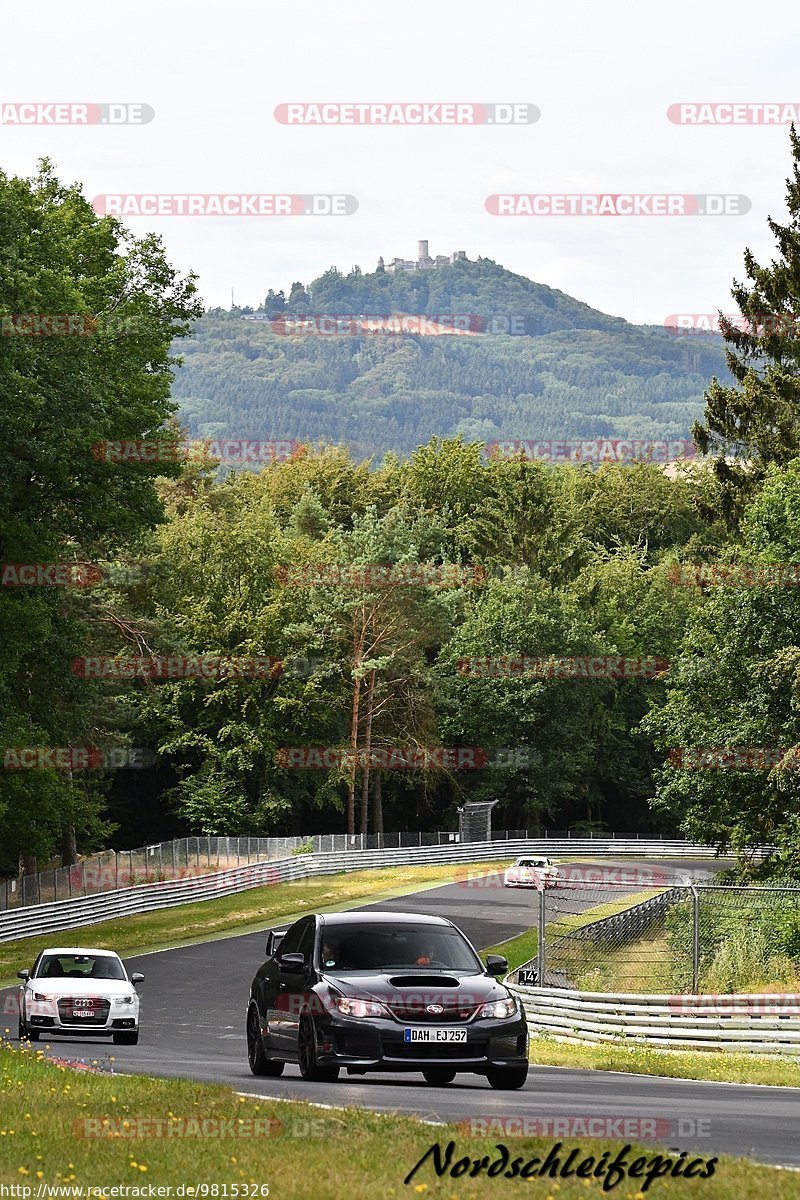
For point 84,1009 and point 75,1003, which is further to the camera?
point 84,1009

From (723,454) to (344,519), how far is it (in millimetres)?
60672

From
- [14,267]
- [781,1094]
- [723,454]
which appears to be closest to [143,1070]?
[781,1094]

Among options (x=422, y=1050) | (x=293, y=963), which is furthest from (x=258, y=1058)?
(x=422, y=1050)

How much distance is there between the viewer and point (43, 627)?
4209 cm

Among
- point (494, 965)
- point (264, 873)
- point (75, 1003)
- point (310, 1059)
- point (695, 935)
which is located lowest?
point (264, 873)

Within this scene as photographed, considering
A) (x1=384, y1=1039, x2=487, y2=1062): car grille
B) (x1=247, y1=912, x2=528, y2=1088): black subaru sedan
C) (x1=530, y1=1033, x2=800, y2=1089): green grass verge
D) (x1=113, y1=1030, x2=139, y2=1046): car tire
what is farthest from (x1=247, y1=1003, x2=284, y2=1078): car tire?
(x1=113, y1=1030, x2=139, y2=1046): car tire

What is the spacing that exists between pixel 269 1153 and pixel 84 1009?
14.3 metres

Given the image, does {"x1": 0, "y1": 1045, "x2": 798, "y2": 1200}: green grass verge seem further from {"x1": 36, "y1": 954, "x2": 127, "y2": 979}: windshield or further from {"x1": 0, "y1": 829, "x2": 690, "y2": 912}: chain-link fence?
{"x1": 0, "y1": 829, "x2": 690, "y2": 912}: chain-link fence

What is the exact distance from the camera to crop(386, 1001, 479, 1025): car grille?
565 inches

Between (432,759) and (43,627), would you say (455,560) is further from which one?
(43,627)

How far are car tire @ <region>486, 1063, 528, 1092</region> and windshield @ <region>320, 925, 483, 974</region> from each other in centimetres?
90

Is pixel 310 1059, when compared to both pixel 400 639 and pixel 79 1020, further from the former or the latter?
pixel 400 639

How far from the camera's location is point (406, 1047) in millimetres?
14250

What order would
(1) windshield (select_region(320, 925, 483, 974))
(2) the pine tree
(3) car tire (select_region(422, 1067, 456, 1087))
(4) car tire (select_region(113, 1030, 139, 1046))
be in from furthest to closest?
(2) the pine tree, (4) car tire (select_region(113, 1030, 139, 1046)), (3) car tire (select_region(422, 1067, 456, 1087)), (1) windshield (select_region(320, 925, 483, 974))
